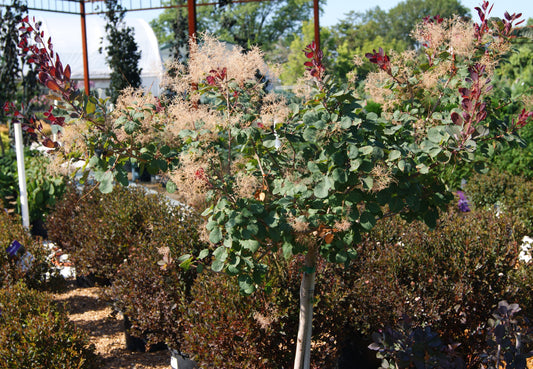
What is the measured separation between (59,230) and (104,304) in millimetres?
1103

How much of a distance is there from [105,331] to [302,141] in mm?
2808

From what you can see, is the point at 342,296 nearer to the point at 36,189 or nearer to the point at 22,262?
the point at 22,262

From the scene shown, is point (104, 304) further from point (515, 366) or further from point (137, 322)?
point (515, 366)

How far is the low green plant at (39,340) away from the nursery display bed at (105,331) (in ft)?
0.70

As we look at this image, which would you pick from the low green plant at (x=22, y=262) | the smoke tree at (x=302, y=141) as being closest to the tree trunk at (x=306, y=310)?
the smoke tree at (x=302, y=141)

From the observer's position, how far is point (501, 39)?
2.02 metres

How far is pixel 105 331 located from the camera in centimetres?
390

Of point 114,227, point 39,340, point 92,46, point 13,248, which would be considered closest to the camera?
point 39,340

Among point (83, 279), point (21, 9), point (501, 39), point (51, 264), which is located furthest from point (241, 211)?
point (21, 9)

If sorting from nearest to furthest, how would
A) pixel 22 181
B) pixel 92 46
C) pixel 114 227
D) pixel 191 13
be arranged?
1. pixel 114 227
2. pixel 22 181
3. pixel 191 13
4. pixel 92 46

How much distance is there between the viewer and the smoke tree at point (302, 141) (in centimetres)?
168

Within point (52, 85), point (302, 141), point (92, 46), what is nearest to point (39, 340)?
point (52, 85)

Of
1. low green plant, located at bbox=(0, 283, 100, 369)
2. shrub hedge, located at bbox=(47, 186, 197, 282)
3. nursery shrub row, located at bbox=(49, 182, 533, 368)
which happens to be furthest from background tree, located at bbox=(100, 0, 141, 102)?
low green plant, located at bbox=(0, 283, 100, 369)

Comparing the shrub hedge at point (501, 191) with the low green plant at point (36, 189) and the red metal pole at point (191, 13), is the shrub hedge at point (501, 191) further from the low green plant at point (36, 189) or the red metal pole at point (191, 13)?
the low green plant at point (36, 189)
